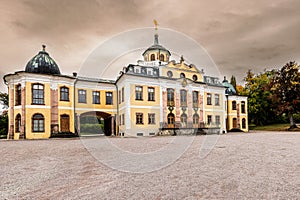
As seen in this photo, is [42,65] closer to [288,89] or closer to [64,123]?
[64,123]

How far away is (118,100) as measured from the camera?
28.8 meters

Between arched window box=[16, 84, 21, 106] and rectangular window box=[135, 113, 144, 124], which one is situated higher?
arched window box=[16, 84, 21, 106]

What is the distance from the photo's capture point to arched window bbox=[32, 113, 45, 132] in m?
22.7

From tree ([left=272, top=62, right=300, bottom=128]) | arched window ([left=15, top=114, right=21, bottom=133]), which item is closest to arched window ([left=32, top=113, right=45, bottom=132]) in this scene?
arched window ([left=15, top=114, right=21, bottom=133])

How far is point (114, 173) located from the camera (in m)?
6.23

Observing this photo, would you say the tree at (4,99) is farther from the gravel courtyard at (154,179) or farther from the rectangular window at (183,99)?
the gravel courtyard at (154,179)

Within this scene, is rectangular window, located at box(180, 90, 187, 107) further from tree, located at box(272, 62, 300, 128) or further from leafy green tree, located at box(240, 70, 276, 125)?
leafy green tree, located at box(240, 70, 276, 125)

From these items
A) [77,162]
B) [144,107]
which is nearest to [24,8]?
[77,162]

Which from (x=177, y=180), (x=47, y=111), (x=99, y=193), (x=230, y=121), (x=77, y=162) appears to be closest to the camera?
(x=99, y=193)

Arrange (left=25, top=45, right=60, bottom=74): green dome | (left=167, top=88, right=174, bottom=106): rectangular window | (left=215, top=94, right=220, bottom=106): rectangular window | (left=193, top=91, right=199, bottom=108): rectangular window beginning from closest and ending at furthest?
(left=25, top=45, right=60, bottom=74): green dome
(left=167, top=88, right=174, bottom=106): rectangular window
(left=193, top=91, right=199, bottom=108): rectangular window
(left=215, top=94, right=220, bottom=106): rectangular window

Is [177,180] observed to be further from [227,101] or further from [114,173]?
[227,101]

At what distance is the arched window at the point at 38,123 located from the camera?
22.7 meters

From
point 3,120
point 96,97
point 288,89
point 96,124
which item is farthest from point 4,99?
point 288,89

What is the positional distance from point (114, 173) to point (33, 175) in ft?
7.04
